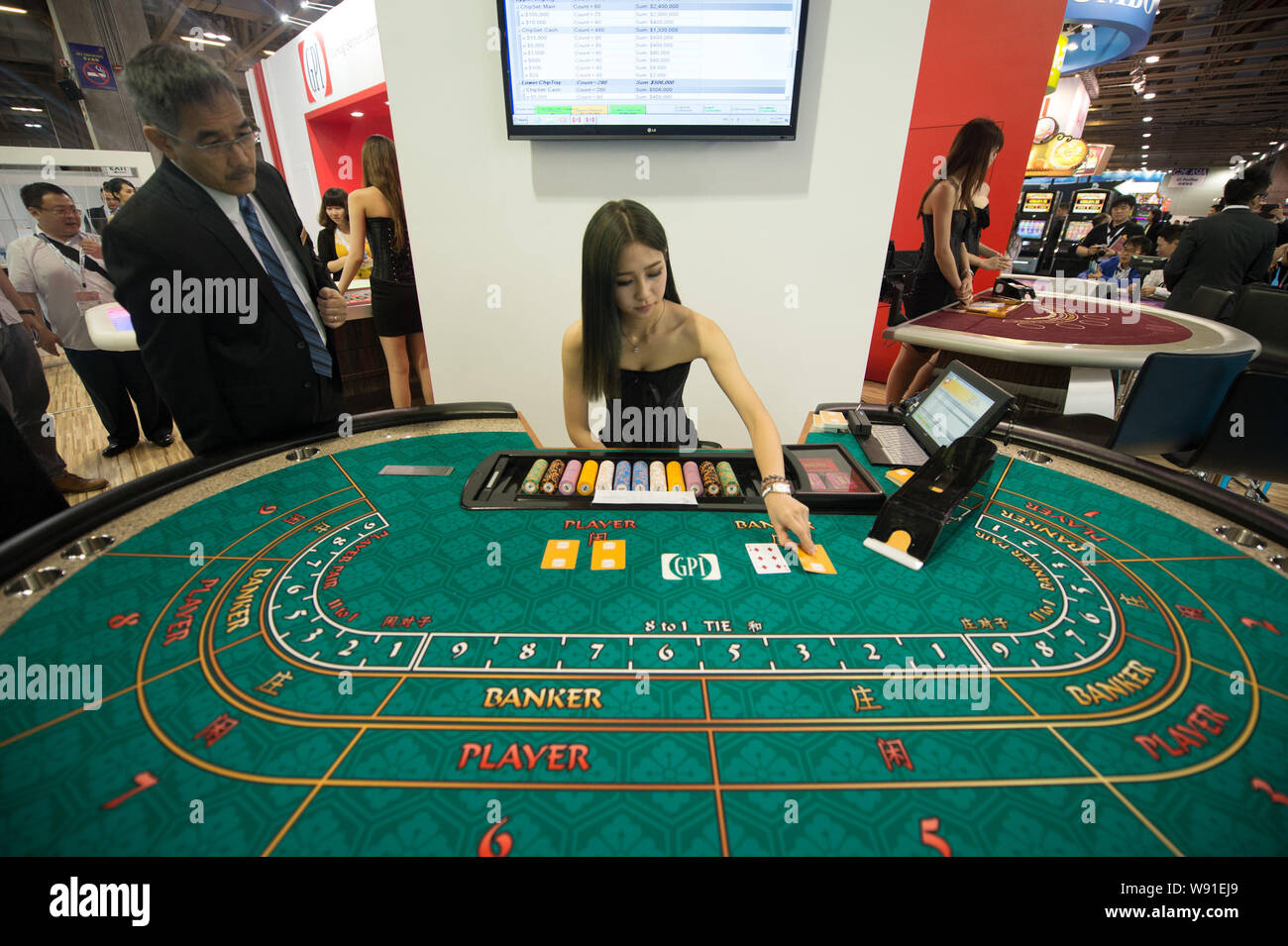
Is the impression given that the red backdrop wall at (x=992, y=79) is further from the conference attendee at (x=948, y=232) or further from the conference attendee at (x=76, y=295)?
the conference attendee at (x=76, y=295)

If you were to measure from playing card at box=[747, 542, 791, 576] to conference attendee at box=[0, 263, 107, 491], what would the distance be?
377 cm

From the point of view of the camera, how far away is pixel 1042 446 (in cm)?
164

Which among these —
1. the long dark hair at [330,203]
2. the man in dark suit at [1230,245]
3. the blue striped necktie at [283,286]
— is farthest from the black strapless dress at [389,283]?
the man in dark suit at [1230,245]


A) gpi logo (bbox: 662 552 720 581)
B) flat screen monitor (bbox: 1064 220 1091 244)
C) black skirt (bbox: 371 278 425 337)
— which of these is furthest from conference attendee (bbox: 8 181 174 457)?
flat screen monitor (bbox: 1064 220 1091 244)

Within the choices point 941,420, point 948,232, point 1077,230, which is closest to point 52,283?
point 941,420

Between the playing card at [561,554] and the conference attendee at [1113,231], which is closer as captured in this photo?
the playing card at [561,554]

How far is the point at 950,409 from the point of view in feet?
→ 4.95

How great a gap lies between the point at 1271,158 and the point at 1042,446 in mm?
23515

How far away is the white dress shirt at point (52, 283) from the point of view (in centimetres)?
325

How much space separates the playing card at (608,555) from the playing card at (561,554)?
0.04 metres

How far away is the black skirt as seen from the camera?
3.17 meters

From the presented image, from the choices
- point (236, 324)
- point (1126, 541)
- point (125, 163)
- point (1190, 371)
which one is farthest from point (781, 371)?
point (125, 163)

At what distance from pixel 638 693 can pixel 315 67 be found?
24.7 ft
